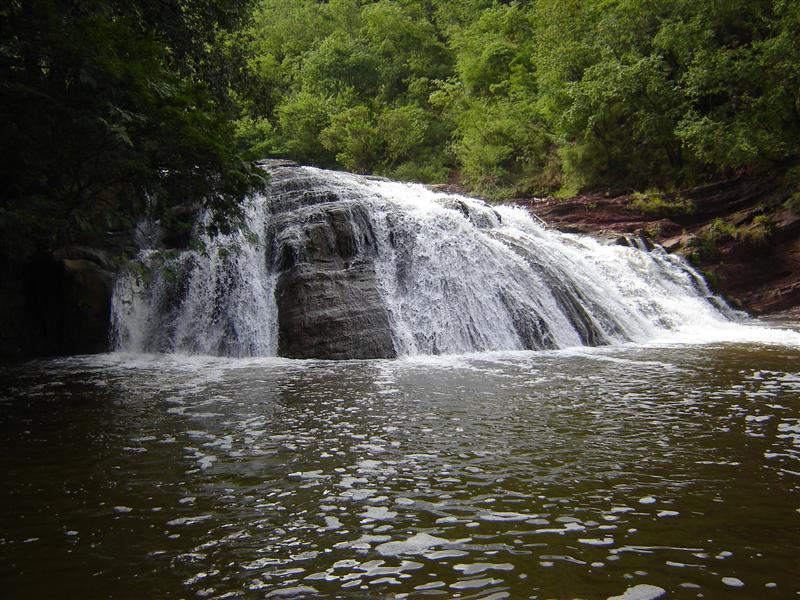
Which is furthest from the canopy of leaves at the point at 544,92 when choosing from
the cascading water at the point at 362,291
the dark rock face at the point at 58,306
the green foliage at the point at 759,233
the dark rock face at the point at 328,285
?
the dark rock face at the point at 58,306

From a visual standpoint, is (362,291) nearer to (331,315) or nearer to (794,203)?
(331,315)

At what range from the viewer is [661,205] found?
2269 centimetres

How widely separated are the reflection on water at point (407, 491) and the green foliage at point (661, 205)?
15.8 metres

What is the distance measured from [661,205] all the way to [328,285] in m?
15.4

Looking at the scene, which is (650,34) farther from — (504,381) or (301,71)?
(301,71)

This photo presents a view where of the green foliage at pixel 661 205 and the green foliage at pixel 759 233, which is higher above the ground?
the green foliage at pixel 661 205

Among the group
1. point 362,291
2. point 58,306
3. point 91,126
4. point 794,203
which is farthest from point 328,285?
point 794,203

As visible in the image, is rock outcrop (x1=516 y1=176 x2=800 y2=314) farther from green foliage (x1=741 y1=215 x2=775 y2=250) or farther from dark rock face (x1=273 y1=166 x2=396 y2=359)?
dark rock face (x1=273 y1=166 x2=396 y2=359)

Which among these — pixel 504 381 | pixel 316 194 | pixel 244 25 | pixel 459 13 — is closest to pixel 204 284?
pixel 316 194

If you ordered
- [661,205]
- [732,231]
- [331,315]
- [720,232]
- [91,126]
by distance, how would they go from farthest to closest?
1. [661,205]
2. [720,232]
3. [732,231]
4. [331,315]
5. [91,126]

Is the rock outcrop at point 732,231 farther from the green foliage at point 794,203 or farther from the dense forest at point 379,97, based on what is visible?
the dense forest at point 379,97

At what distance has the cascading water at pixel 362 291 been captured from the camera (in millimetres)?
12664

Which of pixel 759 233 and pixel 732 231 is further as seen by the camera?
pixel 732 231

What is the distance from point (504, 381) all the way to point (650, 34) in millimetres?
21958
